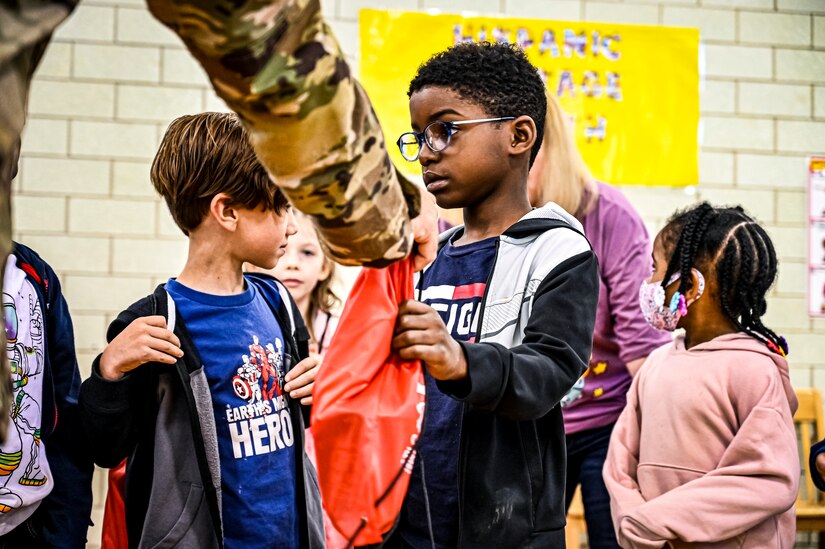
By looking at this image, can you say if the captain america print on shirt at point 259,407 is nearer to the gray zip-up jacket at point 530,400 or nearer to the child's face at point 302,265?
the gray zip-up jacket at point 530,400

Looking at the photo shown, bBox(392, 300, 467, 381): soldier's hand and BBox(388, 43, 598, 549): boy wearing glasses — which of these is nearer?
BBox(392, 300, 467, 381): soldier's hand

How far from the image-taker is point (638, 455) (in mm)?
3055

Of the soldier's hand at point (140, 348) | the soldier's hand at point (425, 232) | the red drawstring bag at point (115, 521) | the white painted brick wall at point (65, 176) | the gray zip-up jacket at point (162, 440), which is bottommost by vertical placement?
the red drawstring bag at point (115, 521)

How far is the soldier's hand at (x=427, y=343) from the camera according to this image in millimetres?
1554

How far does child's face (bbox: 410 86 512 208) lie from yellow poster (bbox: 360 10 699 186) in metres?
3.22

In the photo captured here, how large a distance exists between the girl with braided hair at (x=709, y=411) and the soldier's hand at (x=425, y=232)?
1.48 meters

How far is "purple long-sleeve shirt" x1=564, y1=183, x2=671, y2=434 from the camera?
136 inches

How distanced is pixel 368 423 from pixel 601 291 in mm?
2180

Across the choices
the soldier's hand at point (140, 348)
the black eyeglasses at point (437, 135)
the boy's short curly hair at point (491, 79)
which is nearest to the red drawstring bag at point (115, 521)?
the soldier's hand at point (140, 348)

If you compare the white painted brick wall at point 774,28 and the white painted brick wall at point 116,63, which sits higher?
the white painted brick wall at point 774,28

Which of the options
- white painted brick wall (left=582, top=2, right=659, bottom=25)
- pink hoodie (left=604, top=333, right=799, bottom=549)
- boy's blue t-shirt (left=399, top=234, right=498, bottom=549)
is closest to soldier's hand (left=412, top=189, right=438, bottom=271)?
boy's blue t-shirt (left=399, top=234, right=498, bottom=549)

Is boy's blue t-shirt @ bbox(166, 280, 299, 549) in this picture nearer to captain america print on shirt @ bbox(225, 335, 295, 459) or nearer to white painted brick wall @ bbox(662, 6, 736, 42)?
captain america print on shirt @ bbox(225, 335, 295, 459)

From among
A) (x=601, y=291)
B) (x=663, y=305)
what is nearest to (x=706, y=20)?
(x=601, y=291)

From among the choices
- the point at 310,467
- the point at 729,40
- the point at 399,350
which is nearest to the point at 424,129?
the point at 399,350
